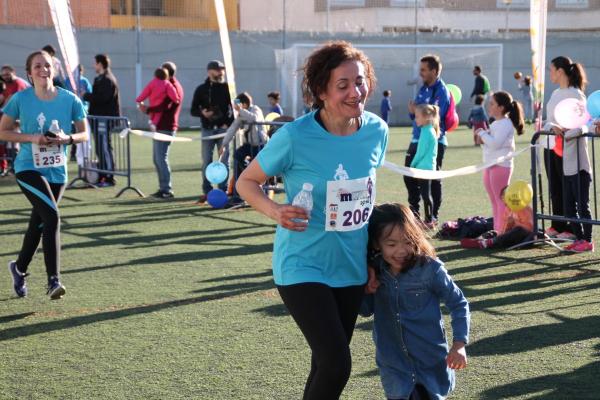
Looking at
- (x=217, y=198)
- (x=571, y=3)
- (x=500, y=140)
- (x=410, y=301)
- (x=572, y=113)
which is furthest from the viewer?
(x=571, y=3)

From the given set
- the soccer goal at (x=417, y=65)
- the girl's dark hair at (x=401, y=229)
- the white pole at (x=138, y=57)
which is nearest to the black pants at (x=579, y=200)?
the girl's dark hair at (x=401, y=229)

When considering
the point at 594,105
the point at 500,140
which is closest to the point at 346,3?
the point at 500,140

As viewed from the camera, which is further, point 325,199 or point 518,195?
point 518,195

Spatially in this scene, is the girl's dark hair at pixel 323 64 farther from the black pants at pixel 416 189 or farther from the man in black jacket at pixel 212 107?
the man in black jacket at pixel 212 107

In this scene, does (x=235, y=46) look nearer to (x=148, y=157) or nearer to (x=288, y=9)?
(x=288, y=9)

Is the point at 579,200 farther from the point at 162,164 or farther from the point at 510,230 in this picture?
the point at 162,164

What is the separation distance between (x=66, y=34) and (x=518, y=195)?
6.76 m

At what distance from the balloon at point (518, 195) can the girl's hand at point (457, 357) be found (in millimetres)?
5936

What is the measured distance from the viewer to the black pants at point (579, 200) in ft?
32.9

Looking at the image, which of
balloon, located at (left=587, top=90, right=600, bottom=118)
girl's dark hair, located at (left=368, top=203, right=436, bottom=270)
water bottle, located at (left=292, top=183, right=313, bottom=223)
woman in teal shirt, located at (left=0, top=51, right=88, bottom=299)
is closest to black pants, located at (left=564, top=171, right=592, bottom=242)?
balloon, located at (left=587, top=90, right=600, bottom=118)

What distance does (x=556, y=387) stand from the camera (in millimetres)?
5461

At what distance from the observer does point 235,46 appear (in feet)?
115

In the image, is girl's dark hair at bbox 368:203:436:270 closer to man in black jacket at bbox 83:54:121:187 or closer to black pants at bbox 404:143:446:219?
black pants at bbox 404:143:446:219

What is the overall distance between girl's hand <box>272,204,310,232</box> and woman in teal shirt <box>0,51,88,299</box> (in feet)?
13.7
